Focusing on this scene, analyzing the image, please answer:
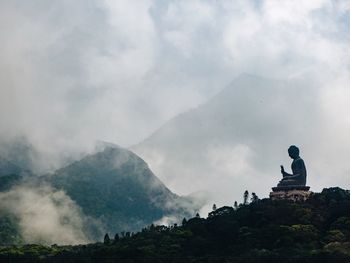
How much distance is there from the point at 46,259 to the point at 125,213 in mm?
109234

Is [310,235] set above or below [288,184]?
below

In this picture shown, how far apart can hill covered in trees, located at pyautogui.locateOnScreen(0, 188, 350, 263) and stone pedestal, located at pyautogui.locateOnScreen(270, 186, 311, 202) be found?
1048mm

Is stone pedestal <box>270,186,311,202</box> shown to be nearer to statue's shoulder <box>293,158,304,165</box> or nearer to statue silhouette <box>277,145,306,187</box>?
statue silhouette <box>277,145,306,187</box>

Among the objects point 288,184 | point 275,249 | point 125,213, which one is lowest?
point 275,249

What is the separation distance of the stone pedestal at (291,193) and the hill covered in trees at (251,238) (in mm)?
1048

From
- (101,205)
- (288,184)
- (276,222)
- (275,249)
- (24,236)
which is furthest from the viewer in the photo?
(101,205)

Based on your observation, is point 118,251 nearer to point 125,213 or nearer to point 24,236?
point 24,236

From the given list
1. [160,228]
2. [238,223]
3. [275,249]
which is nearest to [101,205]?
[160,228]

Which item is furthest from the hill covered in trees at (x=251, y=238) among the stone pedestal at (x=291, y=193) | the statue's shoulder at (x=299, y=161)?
the statue's shoulder at (x=299, y=161)

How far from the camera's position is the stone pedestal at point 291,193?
291 feet

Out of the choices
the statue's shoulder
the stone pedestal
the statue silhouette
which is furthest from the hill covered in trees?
the statue's shoulder

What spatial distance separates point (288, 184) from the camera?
90.0 meters

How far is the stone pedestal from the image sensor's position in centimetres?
8856

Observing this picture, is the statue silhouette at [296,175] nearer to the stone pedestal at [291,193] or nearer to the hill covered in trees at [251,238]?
the stone pedestal at [291,193]
